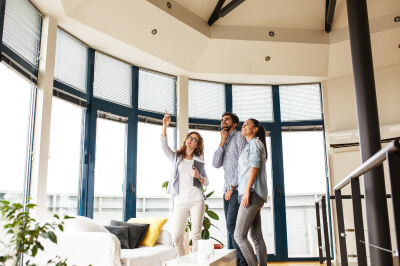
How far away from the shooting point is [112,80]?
5.46 m

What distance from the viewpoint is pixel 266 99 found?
671 centimetres

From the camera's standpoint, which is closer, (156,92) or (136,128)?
(136,128)

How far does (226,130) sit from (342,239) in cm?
157

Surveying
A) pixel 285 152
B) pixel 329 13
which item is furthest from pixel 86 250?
pixel 329 13

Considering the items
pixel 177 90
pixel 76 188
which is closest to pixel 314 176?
pixel 177 90

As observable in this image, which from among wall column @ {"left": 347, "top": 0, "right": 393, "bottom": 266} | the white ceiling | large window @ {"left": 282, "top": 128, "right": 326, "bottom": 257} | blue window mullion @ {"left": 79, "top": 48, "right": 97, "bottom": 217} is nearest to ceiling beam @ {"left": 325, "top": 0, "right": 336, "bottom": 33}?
the white ceiling

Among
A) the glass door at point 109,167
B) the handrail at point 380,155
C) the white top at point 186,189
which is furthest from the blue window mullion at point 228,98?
the handrail at point 380,155

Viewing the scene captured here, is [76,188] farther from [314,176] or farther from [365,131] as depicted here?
[314,176]

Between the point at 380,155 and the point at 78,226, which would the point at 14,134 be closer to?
the point at 78,226

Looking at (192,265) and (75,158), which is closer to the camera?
(192,265)

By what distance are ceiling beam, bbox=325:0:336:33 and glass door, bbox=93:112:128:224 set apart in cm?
315

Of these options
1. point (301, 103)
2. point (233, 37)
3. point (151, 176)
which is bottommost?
point (151, 176)

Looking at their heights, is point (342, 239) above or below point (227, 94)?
below

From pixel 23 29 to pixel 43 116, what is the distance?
2.83ft
